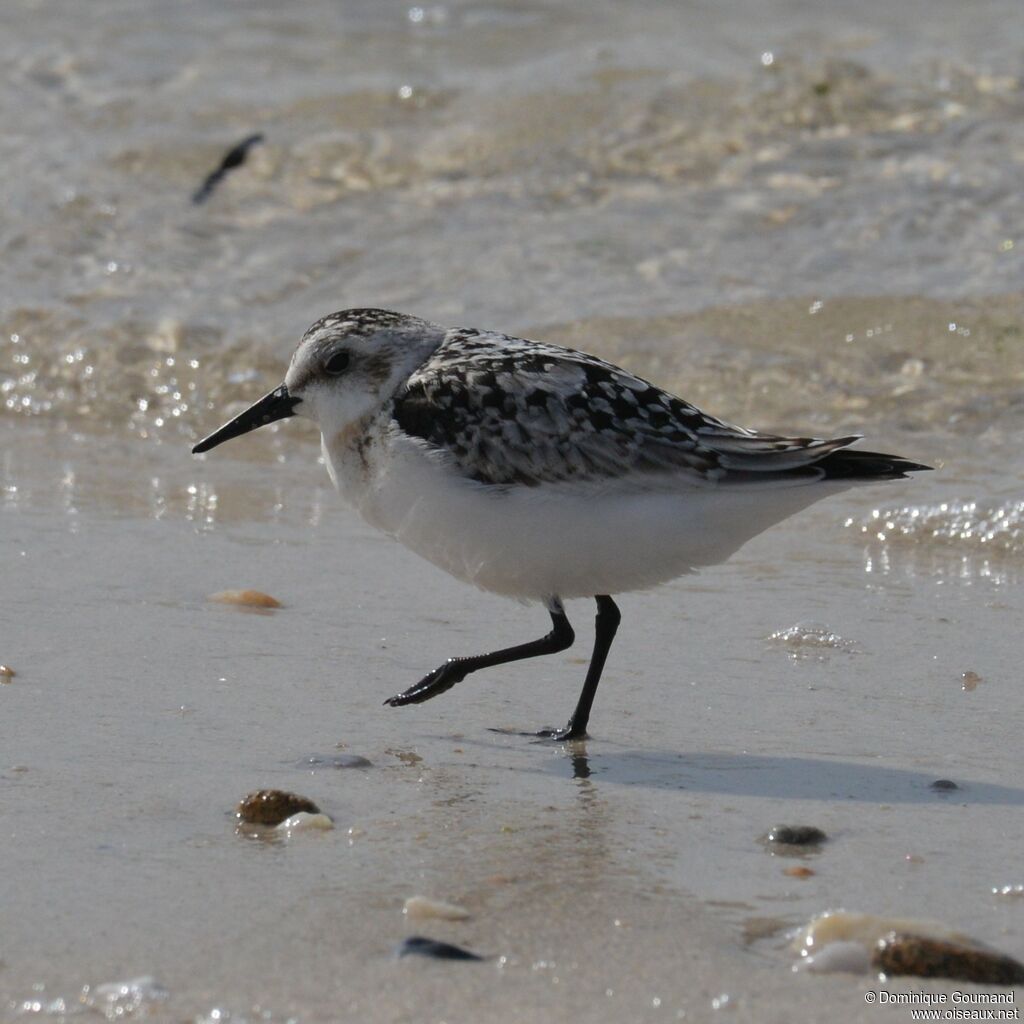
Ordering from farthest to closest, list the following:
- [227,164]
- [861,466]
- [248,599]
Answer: [227,164]
[248,599]
[861,466]

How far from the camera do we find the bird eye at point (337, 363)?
483cm

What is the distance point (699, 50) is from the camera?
471 inches

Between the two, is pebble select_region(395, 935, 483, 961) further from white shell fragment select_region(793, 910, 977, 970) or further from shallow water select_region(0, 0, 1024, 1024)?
white shell fragment select_region(793, 910, 977, 970)

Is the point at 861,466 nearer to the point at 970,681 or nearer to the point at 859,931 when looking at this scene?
the point at 970,681

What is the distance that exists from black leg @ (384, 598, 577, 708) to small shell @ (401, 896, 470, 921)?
47.6 inches

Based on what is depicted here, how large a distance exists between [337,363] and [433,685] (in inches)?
38.5

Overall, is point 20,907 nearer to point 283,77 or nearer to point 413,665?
point 413,665

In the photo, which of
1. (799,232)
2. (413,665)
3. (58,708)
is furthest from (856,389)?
(58,708)

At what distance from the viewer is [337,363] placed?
4836mm

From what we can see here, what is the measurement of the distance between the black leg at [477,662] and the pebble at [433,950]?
140cm

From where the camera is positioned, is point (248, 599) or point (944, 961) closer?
point (944, 961)

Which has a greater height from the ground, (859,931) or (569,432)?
(569,432)

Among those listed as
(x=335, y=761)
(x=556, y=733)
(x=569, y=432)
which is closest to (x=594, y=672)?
(x=556, y=733)

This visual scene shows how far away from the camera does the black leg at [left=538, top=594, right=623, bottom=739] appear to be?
4516 mm
